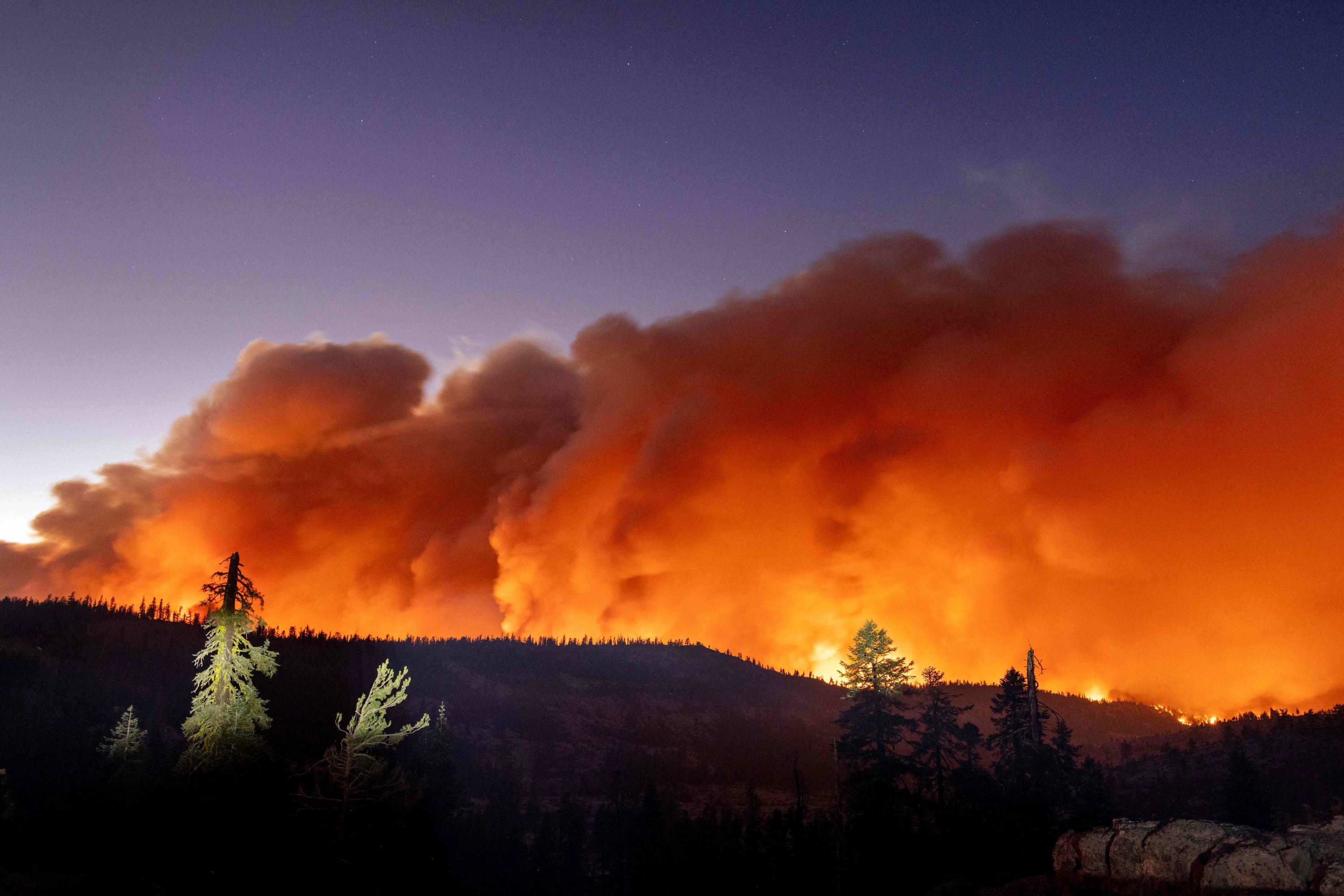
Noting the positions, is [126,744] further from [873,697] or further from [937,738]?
[937,738]

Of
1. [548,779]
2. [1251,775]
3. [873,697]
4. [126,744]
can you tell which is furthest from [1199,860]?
[548,779]

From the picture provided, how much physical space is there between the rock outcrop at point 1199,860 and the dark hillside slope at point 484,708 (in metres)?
73.1

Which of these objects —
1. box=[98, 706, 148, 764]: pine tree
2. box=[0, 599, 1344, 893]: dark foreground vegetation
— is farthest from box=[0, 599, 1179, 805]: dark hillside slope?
box=[98, 706, 148, 764]: pine tree

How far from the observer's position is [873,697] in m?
52.9

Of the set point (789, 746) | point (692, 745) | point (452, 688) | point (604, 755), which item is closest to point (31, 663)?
point (452, 688)

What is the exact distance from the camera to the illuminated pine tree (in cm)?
2967

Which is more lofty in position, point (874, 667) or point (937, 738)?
point (874, 667)

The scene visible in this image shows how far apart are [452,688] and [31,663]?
6719cm

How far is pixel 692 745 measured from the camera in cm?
16038

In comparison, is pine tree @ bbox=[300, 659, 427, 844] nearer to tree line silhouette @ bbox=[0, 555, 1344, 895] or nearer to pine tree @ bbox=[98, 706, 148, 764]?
tree line silhouette @ bbox=[0, 555, 1344, 895]

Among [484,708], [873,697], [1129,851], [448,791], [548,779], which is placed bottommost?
[548,779]

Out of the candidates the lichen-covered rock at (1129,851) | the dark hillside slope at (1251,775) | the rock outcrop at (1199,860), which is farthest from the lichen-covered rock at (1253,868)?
the dark hillside slope at (1251,775)

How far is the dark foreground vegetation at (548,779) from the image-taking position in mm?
30297

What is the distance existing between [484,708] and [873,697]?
115 meters
